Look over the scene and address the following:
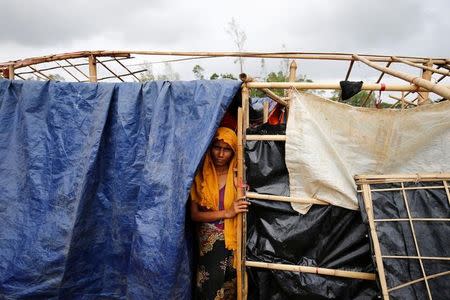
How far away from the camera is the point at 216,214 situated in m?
2.66

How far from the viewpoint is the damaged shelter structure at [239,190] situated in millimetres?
2262

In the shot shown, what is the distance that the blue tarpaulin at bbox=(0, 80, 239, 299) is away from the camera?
2525 millimetres

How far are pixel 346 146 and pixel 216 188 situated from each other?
1.18 metres

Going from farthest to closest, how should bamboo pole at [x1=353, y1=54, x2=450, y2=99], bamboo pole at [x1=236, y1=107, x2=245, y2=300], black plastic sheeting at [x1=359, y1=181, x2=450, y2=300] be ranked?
bamboo pole at [x1=236, y1=107, x2=245, y2=300], black plastic sheeting at [x1=359, y1=181, x2=450, y2=300], bamboo pole at [x1=353, y1=54, x2=450, y2=99]

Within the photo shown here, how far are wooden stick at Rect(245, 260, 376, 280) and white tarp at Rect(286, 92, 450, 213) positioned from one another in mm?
480

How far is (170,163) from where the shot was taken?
2543 mm

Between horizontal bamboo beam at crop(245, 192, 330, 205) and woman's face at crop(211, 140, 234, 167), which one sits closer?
horizontal bamboo beam at crop(245, 192, 330, 205)

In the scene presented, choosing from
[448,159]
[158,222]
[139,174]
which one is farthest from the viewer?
[139,174]

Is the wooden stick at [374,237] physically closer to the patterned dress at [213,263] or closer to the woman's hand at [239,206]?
the woman's hand at [239,206]

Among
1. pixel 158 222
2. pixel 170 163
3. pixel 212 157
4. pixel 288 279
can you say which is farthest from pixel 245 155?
pixel 288 279

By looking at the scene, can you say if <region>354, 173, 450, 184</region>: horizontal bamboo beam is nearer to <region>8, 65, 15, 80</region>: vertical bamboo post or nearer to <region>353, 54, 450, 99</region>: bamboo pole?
<region>353, 54, 450, 99</region>: bamboo pole

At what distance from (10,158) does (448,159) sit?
385 cm

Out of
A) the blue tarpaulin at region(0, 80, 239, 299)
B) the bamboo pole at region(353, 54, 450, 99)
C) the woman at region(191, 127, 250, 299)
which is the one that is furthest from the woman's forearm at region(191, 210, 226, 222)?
the bamboo pole at region(353, 54, 450, 99)

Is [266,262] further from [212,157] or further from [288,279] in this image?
[212,157]
